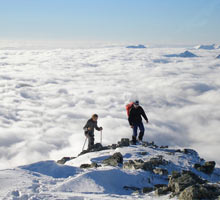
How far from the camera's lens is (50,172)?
8422 millimetres

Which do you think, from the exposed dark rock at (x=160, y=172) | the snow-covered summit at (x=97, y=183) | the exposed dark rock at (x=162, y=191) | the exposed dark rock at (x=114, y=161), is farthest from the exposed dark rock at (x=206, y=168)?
the exposed dark rock at (x=162, y=191)

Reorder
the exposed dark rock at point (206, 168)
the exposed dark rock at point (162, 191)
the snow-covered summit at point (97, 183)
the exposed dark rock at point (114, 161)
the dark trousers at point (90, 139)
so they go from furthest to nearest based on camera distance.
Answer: the dark trousers at point (90, 139) → the exposed dark rock at point (206, 168) → the exposed dark rock at point (114, 161) → the exposed dark rock at point (162, 191) → the snow-covered summit at point (97, 183)

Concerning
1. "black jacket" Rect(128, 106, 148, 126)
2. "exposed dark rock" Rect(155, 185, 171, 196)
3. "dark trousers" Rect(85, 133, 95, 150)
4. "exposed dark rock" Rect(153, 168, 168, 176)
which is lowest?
"exposed dark rock" Rect(155, 185, 171, 196)

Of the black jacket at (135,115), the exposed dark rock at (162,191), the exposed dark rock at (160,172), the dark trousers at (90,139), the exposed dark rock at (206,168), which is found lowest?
the exposed dark rock at (206,168)

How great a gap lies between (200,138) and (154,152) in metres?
142

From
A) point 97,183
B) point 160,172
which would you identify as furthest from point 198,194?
point 160,172

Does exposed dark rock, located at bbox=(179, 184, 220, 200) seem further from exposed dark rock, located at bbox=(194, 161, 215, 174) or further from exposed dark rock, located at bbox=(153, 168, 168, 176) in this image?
exposed dark rock, located at bbox=(194, 161, 215, 174)

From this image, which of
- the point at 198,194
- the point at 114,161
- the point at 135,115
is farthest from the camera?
the point at 135,115

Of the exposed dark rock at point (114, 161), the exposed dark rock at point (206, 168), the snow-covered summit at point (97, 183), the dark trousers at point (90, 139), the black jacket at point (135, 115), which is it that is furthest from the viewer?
the dark trousers at point (90, 139)

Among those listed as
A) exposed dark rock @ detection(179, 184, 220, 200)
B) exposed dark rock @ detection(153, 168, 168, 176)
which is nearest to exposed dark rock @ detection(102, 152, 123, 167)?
exposed dark rock @ detection(153, 168, 168, 176)

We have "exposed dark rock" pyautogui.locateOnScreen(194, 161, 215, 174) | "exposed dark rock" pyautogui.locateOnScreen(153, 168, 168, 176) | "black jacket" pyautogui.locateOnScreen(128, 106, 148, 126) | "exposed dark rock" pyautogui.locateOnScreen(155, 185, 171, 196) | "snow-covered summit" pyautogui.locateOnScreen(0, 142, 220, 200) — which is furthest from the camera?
"black jacket" pyautogui.locateOnScreen(128, 106, 148, 126)

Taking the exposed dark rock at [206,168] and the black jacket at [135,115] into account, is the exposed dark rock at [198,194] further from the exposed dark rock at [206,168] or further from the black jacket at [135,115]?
the black jacket at [135,115]

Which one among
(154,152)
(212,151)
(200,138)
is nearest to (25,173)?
(154,152)

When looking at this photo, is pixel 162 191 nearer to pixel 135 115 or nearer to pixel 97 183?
pixel 97 183
